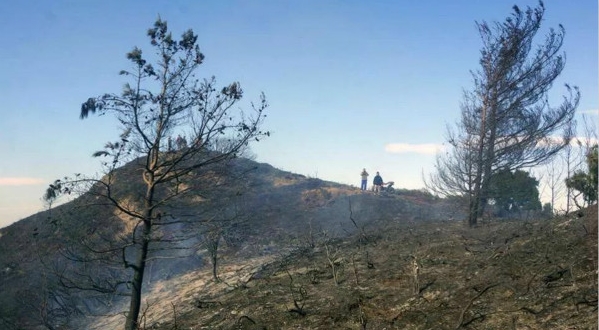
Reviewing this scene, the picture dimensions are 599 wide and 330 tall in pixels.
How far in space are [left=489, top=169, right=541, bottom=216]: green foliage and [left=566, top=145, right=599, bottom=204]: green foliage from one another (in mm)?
3144

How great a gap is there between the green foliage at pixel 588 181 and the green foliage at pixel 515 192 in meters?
3.14

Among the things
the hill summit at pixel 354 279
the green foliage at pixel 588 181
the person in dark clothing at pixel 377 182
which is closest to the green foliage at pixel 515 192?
the green foliage at pixel 588 181

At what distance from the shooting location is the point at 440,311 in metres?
7.86

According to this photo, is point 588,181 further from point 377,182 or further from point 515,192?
point 377,182

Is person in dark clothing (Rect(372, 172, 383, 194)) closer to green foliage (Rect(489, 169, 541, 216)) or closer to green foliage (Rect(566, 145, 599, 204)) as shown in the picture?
green foliage (Rect(489, 169, 541, 216))

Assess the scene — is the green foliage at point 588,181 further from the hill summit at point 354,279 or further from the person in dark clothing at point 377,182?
the person in dark clothing at point 377,182

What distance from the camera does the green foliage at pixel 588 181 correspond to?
14.0 metres

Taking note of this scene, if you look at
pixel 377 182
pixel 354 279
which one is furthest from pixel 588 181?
pixel 377 182

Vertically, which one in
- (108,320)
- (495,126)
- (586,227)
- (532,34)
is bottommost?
(108,320)

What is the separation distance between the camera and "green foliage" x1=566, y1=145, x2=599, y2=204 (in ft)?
45.9

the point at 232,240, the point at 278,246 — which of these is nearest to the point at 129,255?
the point at 232,240

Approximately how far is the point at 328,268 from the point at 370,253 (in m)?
1.89

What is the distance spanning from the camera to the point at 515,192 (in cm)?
2088

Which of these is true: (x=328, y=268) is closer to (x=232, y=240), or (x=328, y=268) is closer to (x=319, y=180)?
(x=232, y=240)
